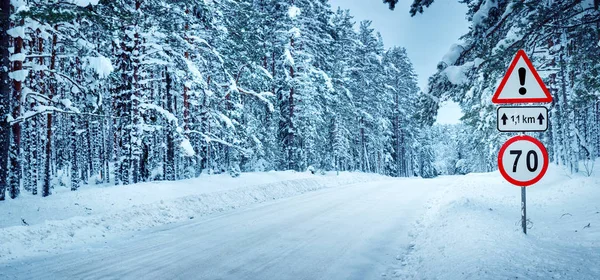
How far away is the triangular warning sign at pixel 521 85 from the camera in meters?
4.71

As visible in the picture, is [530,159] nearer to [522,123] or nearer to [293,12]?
[522,123]

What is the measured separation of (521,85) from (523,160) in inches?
45.5

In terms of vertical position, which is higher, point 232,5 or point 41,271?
point 232,5

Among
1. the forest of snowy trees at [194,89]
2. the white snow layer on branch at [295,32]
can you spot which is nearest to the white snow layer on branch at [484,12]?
the forest of snowy trees at [194,89]

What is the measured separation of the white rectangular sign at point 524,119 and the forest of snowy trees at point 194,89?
8.85 feet

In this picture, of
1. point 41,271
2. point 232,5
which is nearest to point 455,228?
point 41,271

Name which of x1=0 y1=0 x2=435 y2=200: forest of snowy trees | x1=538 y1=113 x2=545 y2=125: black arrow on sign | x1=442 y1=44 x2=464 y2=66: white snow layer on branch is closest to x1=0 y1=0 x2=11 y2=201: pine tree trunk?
x1=0 y1=0 x2=435 y2=200: forest of snowy trees

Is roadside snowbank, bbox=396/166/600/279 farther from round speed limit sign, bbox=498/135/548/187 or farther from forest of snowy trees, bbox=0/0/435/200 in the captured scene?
forest of snowy trees, bbox=0/0/435/200

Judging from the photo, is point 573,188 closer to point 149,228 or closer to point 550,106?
point 550,106

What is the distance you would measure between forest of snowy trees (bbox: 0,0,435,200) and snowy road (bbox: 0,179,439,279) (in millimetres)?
3105

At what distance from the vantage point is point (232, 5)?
22.2 metres

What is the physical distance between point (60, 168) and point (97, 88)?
139ft

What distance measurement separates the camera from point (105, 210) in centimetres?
883

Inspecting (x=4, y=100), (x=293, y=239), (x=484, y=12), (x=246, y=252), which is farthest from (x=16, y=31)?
(x=484, y=12)
